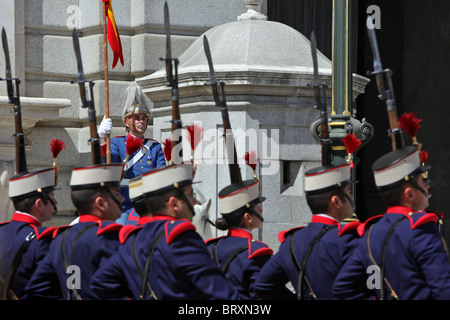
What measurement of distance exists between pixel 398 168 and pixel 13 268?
2.44 m

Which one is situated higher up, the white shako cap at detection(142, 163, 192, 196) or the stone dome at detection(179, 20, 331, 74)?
the stone dome at detection(179, 20, 331, 74)

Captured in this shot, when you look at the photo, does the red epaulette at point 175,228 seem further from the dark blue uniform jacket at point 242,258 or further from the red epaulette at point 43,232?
the red epaulette at point 43,232

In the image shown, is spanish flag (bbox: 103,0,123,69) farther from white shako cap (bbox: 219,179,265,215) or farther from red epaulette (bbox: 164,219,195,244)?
Result: red epaulette (bbox: 164,219,195,244)

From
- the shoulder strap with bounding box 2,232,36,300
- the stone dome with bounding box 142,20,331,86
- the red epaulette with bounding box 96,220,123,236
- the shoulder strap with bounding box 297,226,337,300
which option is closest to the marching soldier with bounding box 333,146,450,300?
the shoulder strap with bounding box 297,226,337,300

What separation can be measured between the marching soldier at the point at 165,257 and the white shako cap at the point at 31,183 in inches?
36.1

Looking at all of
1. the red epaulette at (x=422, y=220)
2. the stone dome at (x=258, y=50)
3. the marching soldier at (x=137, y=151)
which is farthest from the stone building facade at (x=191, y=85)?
the red epaulette at (x=422, y=220)

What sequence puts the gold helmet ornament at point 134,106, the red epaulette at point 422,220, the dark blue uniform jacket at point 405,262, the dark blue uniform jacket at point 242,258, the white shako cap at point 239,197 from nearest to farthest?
1. the dark blue uniform jacket at point 405,262
2. the red epaulette at point 422,220
3. the dark blue uniform jacket at point 242,258
4. the white shako cap at point 239,197
5. the gold helmet ornament at point 134,106

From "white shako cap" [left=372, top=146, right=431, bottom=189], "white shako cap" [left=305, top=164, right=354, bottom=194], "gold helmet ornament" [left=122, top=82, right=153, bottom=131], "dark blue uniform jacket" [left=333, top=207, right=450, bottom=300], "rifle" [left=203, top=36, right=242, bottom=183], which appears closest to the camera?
"dark blue uniform jacket" [left=333, top=207, right=450, bottom=300]

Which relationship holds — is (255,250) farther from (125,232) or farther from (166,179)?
(166,179)

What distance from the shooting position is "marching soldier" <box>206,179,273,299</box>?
6.93 metres

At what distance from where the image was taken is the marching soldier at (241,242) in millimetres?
6934

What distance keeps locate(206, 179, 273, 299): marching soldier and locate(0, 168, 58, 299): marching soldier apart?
1.07m

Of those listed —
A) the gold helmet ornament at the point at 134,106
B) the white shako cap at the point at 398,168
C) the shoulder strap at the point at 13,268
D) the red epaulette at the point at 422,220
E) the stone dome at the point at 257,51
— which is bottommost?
the shoulder strap at the point at 13,268

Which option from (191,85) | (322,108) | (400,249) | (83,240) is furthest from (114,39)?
(400,249)
